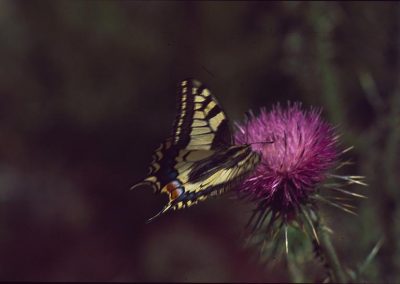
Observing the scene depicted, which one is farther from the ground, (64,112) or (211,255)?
(64,112)

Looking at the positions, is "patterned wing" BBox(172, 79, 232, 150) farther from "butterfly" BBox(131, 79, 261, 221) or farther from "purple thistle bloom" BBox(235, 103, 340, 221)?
"purple thistle bloom" BBox(235, 103, 340, 221)

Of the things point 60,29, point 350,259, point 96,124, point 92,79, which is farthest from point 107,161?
point 350,259

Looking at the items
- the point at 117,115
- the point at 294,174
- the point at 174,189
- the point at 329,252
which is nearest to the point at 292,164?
the point at 294,174

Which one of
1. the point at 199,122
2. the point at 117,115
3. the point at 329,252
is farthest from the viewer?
the point at 117,115

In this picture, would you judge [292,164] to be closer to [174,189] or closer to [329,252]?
[329,252]

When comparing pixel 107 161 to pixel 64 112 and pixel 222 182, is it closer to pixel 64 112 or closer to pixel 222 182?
pixel 64 112

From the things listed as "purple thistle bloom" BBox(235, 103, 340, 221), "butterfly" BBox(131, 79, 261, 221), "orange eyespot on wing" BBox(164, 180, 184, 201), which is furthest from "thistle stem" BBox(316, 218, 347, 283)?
"orange eyespot on wing" BBox(164, 180, 184, 201)

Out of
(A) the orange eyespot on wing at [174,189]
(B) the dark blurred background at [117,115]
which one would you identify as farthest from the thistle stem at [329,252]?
(B) the dark blurred background at [117,115]
